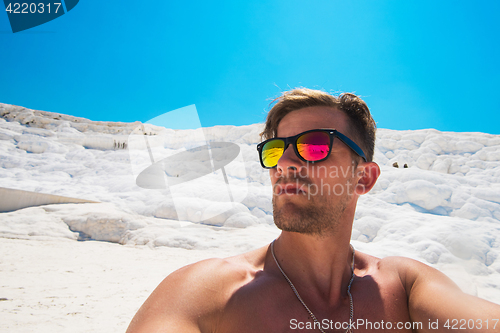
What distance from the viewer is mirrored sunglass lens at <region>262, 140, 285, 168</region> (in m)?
1.53

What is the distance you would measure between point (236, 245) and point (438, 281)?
4491mm

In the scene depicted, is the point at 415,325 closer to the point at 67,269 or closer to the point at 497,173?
the point at 67,269

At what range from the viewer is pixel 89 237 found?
601 cm

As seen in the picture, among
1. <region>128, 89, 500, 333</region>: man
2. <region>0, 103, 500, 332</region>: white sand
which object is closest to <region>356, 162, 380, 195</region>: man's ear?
<region>128, 89, 500, 333</region>: man

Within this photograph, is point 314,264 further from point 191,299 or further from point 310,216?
point 191,299

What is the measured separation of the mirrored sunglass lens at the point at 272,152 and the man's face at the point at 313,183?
67 mm

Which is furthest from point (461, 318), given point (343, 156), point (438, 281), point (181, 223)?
point (181, 223)

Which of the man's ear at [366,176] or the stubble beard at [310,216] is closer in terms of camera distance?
the stubble beard at [310,216]

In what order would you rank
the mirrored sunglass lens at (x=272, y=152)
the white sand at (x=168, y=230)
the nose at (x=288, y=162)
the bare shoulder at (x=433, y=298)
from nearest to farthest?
the bare shoulder at (x=433, y=298) → the nose at (x=288, y=162) → the mirrored sunglass lens at (x=272, y=152) → the white sand at (x=168, y=230)

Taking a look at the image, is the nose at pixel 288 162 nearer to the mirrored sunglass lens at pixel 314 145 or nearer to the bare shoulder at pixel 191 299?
the mirrored sunglass lens at pixel 314 145

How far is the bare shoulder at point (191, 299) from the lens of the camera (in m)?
0.92

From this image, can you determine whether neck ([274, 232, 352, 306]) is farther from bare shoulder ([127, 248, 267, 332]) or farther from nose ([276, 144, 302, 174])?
nose ([276, 144, 302, 174])

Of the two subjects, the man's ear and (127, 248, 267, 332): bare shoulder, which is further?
the man's ear

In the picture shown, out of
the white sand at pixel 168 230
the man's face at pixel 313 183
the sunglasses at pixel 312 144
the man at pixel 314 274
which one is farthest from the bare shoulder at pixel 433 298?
the white sand at pixel 168 230
